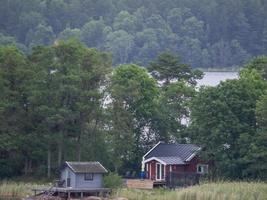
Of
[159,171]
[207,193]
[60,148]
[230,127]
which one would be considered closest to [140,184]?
[159,171]

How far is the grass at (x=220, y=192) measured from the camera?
1655 inches

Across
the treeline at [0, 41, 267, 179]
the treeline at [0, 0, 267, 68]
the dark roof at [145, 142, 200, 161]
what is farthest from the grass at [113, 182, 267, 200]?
the treeline at [0, 0, 267, 68]

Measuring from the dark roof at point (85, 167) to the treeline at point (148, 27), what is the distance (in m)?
65.6

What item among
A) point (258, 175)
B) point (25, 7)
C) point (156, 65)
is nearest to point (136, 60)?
point (25, 7)

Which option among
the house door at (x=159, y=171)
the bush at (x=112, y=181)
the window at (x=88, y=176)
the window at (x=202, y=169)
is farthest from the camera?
the house door at (x=159, y=171)

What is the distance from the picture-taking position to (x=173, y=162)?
165ft

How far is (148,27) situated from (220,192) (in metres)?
96.6

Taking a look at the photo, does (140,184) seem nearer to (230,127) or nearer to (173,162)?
(173,162)

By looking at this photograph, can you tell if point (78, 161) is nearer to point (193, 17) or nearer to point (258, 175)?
point (258, 175)

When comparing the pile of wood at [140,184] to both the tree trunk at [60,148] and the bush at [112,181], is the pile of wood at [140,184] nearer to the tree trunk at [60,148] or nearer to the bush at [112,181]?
the bush at [112,181]

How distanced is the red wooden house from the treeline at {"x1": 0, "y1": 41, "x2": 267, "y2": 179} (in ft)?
2.36

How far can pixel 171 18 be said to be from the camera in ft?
470

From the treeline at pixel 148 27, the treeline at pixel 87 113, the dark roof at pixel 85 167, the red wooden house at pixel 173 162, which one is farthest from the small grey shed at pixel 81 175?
the treeline at pixel 148 27

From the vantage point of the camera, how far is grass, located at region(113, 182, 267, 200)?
138 ft
